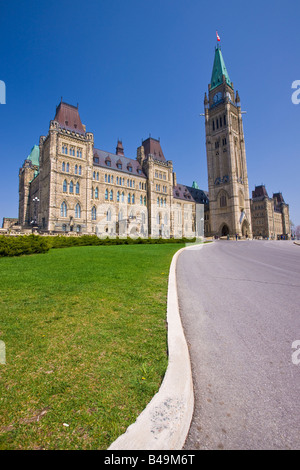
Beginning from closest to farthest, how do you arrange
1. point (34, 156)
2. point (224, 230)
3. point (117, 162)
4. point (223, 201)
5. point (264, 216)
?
point (117, 162) < point (34, 156) < point (223, 201) < point (224, 230) < point (264, 216)

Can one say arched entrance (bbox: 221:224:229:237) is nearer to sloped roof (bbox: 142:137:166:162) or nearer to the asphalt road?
sloped roof (bbox: 142:137:166:162)

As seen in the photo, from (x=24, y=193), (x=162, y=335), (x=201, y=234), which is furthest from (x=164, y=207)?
(x=162, y=335)

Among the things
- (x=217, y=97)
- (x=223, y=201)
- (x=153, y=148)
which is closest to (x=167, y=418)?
(x=153, y=148)

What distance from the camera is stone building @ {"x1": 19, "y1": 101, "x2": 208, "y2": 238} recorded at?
35.8 meters

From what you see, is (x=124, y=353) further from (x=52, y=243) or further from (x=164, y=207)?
(x=164, y=207)

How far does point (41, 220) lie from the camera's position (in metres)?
37.2

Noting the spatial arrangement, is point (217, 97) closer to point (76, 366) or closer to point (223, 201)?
point (223, 201)

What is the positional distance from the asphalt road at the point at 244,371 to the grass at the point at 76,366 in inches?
18.0

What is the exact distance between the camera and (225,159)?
64125mm

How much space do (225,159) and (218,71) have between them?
2876cm

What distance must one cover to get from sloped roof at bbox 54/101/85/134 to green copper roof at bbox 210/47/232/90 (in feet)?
162

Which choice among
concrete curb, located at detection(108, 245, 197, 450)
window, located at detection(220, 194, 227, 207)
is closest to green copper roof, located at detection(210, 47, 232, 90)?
window, located at detection(220, 194, 227, 207)

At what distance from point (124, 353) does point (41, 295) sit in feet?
9.53

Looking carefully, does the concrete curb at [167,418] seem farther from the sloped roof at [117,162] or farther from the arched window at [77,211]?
the sloped roof at [117,162]
